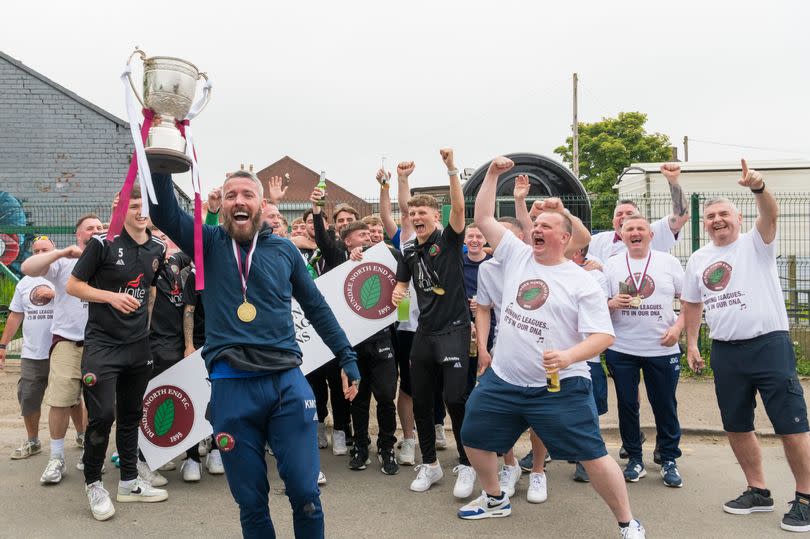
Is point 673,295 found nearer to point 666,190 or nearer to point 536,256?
point 536,256

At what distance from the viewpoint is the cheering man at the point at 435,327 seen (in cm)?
504

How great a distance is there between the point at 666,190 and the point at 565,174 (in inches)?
186

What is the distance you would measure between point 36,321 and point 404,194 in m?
3.37

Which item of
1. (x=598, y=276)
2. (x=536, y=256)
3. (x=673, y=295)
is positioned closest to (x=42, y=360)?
(x=536, y=256)

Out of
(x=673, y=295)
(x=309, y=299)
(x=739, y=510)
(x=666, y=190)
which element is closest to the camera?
(x=309, y=299)

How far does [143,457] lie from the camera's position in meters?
5.35

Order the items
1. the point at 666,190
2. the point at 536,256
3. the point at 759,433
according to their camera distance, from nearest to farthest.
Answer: the point at 536,256, the point at 759,433, the point at 666,190

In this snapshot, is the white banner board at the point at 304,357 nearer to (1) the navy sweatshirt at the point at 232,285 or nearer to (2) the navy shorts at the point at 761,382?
(1) the navy sweatshirt at the point at 232,285

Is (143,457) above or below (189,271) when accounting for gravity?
below

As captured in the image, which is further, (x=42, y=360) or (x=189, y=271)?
(x=42, y=360)

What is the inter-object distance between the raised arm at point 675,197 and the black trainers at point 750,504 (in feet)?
7.36

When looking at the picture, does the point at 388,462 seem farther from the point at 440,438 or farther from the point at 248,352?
the point at 248,352

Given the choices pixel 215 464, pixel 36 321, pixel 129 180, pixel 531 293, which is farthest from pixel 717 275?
pixel 36 321

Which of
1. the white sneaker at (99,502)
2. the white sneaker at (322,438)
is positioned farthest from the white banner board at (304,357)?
the white sneaker at (322,438)
